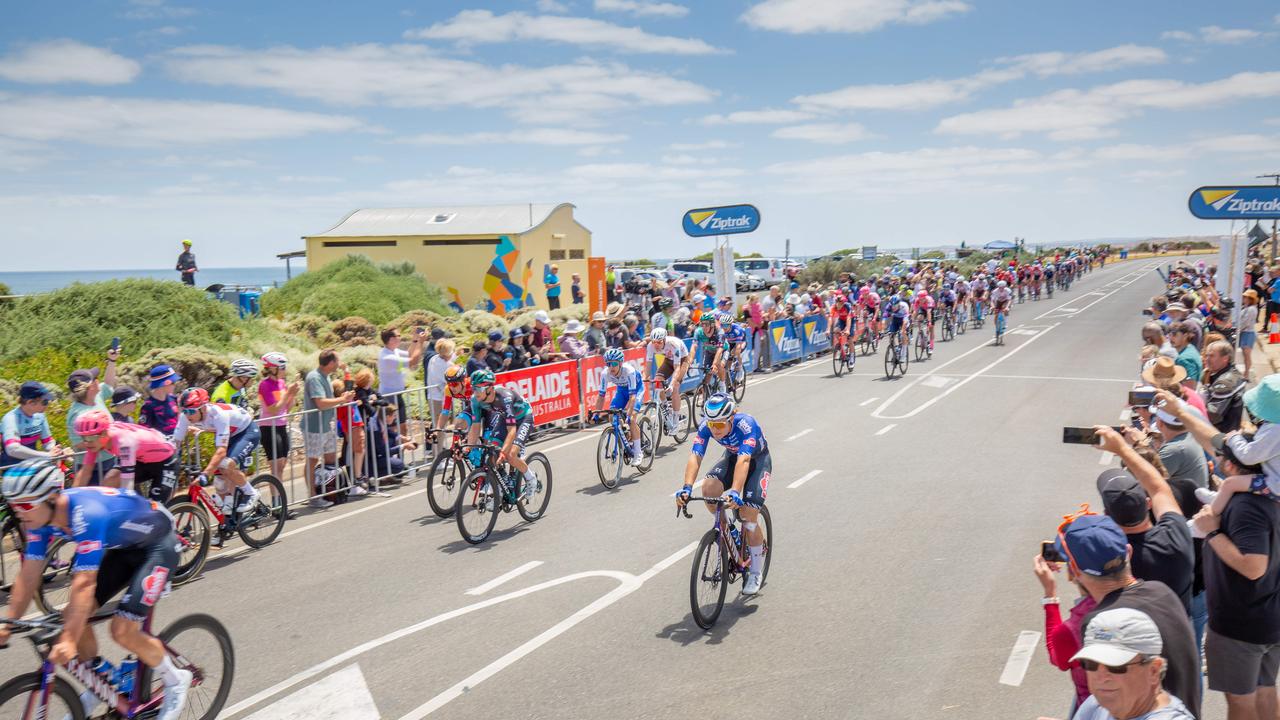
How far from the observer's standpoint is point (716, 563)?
721cm

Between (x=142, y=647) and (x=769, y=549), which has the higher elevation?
(x=142, y=647)

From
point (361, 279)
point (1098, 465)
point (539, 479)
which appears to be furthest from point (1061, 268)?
point (539, 479)

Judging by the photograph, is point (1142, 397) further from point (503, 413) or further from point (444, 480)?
point (444, 480)

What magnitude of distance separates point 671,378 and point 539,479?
3824mm

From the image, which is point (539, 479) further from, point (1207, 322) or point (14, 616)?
point (1207, 322)

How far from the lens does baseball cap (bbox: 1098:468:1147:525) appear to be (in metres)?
4.16

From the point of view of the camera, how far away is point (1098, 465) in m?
12.6

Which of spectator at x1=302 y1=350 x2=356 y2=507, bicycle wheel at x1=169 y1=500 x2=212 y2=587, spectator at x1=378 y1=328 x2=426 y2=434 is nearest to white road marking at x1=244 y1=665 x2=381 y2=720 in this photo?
bicycle wheel at x1=169 y1=500 x2=212 y2=587

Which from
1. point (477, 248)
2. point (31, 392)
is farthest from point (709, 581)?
point (477, 248)

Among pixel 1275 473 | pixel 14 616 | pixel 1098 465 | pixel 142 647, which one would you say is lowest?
pixel 1098 465

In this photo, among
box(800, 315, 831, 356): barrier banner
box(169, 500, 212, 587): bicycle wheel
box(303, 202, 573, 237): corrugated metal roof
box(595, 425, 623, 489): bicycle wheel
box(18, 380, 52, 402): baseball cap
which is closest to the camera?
box(169, 500, 212, 587): bicycle wheel

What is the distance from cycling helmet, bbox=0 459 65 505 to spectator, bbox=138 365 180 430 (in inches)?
181

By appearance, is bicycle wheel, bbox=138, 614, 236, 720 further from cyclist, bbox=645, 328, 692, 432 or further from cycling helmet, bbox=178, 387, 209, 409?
cyclist, bbox=645, 328, 692, 432

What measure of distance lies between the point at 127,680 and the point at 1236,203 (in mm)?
26697
